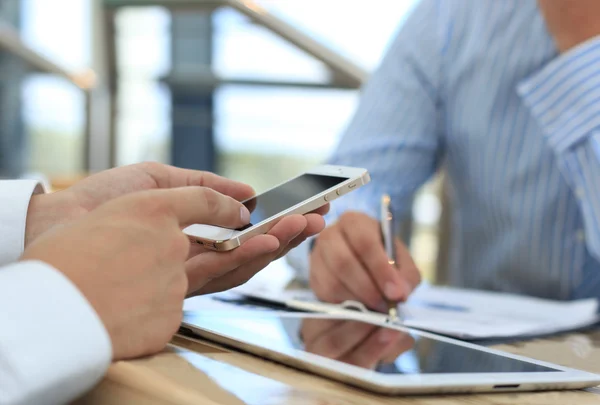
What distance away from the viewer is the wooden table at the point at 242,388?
0.92 ft

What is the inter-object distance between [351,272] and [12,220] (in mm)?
271

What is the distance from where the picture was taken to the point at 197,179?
1.66ft

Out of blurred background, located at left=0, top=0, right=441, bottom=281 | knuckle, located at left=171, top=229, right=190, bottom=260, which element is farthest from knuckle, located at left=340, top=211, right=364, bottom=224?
blurred background, located at left=0, top=0, right=441, bottom=281

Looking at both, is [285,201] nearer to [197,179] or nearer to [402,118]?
[197,179]

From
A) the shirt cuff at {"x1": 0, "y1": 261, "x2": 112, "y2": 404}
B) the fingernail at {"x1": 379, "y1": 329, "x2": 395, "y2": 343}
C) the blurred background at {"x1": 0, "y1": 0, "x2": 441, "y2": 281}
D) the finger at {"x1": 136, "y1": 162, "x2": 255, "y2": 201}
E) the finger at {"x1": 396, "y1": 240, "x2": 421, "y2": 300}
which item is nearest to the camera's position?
the shirt cuff at {"x1": 0, "y1": 261, "x2": 112, "y2": 404}

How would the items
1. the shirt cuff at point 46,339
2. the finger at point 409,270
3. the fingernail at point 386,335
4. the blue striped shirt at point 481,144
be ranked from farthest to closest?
the blue striped shirt at point 481,144
the finger at point 409,270
the fingernail at point 386,335
the shirt cuff at point 46,339

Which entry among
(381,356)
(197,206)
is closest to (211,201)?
(197,206)

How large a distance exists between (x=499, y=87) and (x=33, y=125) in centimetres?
258

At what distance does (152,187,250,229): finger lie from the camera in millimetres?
326

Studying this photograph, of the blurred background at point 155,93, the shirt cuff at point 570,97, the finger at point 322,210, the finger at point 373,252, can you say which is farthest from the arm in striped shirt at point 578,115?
the blurred background at point 155,93

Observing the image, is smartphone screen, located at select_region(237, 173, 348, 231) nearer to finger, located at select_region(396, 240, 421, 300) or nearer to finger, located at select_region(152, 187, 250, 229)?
finger, located at select_region(152, 187, 250, 229)

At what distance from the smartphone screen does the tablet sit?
0.23 ft

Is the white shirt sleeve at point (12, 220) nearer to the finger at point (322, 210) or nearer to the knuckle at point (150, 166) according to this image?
the knuckle at point (150, 166)

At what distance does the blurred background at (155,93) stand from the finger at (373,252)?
1.63m
